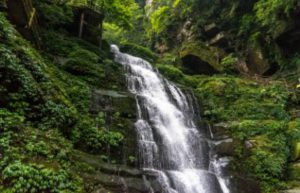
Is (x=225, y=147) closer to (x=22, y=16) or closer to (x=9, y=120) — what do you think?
(x=9, y=120)

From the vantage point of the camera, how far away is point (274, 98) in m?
17.5

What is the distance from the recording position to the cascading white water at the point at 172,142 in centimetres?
1118

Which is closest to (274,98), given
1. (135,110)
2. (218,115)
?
(218,115)

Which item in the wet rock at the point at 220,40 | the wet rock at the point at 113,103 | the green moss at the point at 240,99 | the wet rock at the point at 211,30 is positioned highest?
the wet rock at the point at 211,30

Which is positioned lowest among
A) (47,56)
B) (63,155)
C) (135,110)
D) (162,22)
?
(63,155)

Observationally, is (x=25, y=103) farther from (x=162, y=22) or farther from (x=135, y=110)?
(x=162, y=22)

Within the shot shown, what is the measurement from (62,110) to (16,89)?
1.59 m

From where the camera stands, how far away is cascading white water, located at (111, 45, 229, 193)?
1118 centimetres

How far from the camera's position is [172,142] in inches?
508

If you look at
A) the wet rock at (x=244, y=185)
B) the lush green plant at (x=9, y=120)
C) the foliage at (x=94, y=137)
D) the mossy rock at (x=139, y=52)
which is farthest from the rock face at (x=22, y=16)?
the mossy rock at (x=139, y=52)

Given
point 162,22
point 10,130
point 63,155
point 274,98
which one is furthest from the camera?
point 162,22

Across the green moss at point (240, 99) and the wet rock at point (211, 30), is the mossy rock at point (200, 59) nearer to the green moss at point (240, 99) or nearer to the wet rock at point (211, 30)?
the green moss at point (240, 99)

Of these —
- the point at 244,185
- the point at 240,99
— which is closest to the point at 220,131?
the point at 244,185

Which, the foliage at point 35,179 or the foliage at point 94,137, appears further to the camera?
the foliage at point 94,137
